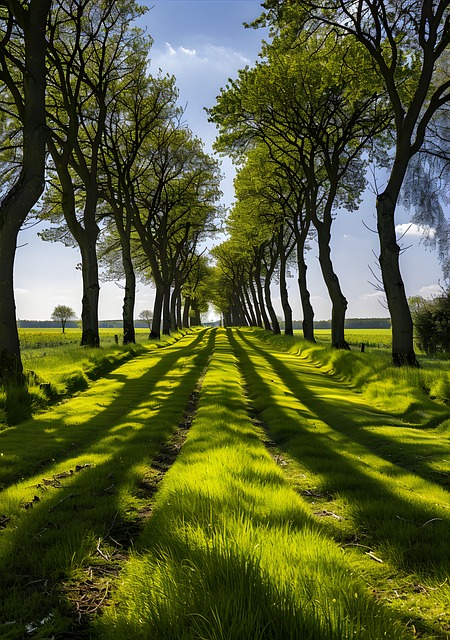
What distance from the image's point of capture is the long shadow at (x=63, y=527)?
268 centimetres

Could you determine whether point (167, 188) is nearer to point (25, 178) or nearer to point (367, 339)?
point (25, 178)

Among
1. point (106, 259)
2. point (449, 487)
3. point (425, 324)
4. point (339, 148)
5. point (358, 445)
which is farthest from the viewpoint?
point (106, 259)

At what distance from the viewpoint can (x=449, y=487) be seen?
512cm

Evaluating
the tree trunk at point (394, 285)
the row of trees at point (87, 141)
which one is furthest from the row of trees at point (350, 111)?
the row of trees at point (87, 141)

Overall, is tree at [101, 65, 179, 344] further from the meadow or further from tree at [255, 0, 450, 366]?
the meadow

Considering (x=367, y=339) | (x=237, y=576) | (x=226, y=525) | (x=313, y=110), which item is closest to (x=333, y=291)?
(x=313, y=110)

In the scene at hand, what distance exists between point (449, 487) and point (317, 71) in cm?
2092

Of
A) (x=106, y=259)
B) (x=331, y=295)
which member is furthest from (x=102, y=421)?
(x=106, y=259)

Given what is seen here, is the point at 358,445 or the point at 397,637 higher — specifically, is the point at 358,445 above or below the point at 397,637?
below

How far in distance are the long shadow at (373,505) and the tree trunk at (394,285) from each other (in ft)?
24.3

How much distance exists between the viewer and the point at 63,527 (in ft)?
12.4

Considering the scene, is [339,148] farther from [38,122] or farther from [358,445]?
[358,445]

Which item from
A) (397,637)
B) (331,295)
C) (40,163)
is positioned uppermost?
(40,163)

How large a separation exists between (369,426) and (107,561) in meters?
6.65
